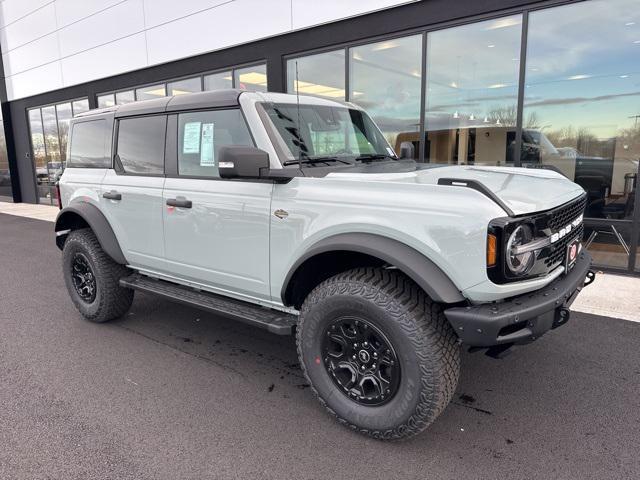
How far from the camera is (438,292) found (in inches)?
91.4

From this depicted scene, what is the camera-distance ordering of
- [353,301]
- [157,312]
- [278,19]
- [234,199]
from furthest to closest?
[278,19] < [157,312] < [234,199] < [353,301]

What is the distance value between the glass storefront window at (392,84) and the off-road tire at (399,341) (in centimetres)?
511

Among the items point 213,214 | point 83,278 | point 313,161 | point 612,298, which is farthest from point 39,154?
point 612,298

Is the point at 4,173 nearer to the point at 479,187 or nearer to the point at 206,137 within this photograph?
the point at 206,137

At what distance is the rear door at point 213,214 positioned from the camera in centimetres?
314

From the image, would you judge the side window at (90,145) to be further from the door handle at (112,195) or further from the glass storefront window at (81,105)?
the glass storefront window at (81,105)

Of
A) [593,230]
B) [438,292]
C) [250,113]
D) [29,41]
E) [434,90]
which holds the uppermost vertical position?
[29,41]

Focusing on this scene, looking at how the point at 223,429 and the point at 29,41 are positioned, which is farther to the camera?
the point at 29,41

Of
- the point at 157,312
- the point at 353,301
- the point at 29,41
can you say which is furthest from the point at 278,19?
the point at 29,41

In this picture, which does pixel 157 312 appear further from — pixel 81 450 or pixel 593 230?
pixel 593 230

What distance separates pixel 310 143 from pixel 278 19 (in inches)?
247

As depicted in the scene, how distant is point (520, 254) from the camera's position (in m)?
2.33

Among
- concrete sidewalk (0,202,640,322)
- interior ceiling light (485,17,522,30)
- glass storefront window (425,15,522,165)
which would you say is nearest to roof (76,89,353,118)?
concrete sidewalk (0,202,640,322)

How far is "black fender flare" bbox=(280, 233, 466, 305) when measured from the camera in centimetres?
234
